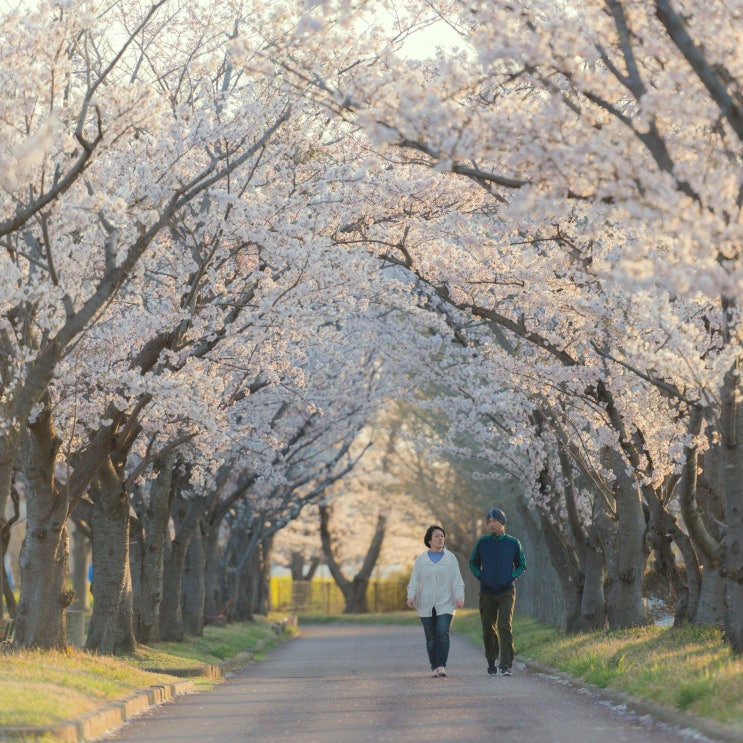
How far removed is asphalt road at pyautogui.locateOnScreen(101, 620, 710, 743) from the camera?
428 inches

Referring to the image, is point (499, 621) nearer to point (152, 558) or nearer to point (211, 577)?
point (152, 558)

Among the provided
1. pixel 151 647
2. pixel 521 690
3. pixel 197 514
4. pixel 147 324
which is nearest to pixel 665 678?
pixel 521 690

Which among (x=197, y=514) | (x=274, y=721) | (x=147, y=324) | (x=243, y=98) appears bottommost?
(x=274, y=721)

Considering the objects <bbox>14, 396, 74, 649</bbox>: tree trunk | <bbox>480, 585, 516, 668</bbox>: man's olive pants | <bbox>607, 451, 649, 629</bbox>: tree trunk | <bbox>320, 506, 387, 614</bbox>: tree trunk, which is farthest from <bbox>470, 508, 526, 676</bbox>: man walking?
<bbox>320, 506, 387, 614</bbox>: tree trunk

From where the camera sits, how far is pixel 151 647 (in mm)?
23672

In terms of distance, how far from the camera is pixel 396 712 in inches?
510

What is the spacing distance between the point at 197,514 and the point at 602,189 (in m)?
19.1

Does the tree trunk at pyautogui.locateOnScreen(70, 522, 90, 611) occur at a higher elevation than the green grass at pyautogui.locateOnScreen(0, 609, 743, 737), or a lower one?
higher

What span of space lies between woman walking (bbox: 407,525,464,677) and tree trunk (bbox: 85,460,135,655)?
561 centimetres

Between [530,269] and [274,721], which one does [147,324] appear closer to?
[530,269]

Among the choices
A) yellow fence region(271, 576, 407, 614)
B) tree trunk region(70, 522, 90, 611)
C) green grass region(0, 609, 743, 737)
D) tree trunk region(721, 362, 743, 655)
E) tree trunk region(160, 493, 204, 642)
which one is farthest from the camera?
yellow fence region(271, 576, 407, 614)

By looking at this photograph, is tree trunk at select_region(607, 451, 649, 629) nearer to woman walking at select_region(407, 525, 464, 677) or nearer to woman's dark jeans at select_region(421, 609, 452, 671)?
woman's dark jeans at select_region(421, 609, 452, 671)

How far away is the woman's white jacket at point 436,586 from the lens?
16.5 metres

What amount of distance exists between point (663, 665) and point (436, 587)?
138 inches
